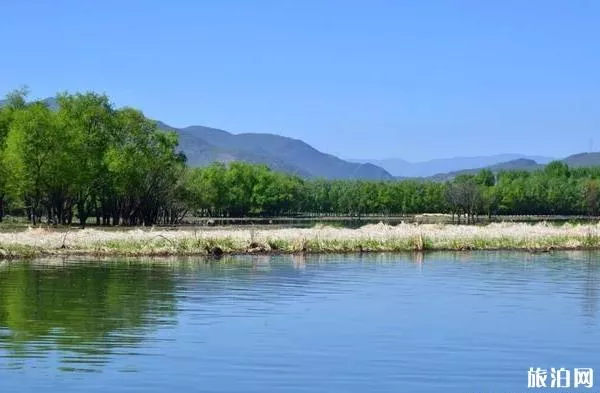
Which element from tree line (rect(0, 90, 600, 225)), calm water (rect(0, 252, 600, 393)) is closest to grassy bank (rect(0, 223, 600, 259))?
calm water (rect(0, 252, 600, 393))

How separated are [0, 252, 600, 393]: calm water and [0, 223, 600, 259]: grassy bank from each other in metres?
6.87

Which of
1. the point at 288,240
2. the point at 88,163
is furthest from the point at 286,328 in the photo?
the point at 88,163

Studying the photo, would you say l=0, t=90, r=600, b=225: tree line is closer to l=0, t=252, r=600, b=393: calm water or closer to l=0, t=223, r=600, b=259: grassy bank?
l=0, t=223, r=600, b=259: grassy bank

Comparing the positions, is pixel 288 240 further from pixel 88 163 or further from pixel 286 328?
pixel 88 163

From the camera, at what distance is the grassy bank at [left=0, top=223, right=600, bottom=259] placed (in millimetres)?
54500

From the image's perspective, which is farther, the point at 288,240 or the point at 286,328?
the point at 288,240

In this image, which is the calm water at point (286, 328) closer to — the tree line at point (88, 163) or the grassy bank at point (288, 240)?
the grassy bank at point (288, 240)

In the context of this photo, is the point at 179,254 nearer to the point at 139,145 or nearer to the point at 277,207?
the point at 139,145

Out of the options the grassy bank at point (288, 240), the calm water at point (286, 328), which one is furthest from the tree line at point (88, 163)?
the calm water at point (286, 328)

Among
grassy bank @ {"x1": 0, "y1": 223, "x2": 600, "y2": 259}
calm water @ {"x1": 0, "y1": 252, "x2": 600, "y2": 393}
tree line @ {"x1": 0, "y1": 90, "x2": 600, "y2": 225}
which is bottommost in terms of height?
calm water @ {"x1": 0, "y1": 252, "x2": 600, "y2": 393}

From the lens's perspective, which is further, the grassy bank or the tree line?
the tree line

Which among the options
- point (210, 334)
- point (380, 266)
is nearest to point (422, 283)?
point (380, 266)

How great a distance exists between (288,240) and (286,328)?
3291 cm

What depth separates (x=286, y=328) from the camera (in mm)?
27516
